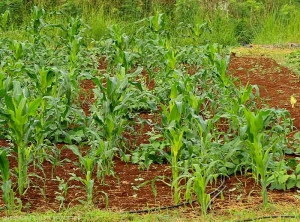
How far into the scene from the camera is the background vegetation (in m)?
14.3

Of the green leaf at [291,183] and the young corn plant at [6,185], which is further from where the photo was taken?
the green leaf at [291,183]

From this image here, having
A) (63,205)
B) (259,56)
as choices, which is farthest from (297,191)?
(259,56)

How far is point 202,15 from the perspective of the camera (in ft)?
50.9

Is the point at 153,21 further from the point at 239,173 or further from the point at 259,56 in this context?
the point at 239,173

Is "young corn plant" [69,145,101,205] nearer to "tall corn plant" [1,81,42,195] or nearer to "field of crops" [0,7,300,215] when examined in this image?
"field of crops" [0,7,300,215]

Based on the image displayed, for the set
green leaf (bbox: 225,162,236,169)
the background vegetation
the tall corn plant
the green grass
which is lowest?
the green grass

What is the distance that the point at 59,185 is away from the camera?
16.1 ft

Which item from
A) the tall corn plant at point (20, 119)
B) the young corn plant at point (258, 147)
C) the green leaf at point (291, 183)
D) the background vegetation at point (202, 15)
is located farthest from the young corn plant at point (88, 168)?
the background vegetation at point (202, 15)

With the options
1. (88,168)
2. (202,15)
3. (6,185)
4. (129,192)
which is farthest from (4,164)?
(202,15)

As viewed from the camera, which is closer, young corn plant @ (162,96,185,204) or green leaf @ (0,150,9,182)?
green leaf @ (0,150,9,182)

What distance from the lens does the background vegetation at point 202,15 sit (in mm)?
14281

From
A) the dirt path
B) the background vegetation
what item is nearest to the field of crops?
the dirt path

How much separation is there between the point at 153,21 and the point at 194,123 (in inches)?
214

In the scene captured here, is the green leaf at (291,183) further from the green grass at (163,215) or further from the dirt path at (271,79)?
the dirt path at (271,79)
